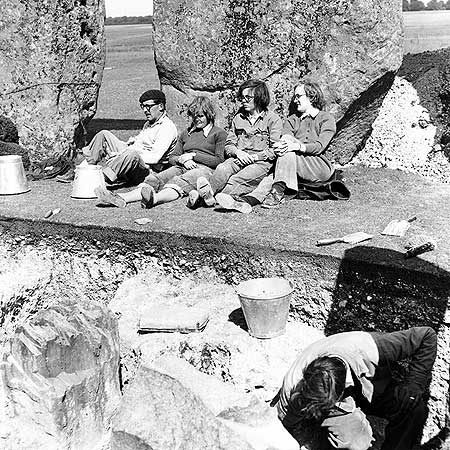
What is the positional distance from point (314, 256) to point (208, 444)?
1460mm

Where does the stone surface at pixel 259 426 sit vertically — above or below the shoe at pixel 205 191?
below

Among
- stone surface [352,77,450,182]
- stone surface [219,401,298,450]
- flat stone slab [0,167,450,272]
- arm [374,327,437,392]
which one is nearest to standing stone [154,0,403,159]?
stone surface [352,77,450,182]

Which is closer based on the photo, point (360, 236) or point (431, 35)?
point (360, 236)

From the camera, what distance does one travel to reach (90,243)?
547cm

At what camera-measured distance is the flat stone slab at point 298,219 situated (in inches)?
189

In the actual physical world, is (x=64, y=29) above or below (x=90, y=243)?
above

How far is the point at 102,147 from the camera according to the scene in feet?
21.7

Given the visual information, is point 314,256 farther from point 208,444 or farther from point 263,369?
point 208,444

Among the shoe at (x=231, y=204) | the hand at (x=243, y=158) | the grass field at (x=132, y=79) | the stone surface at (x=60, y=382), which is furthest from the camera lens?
the grass field at (x=132, y=79)

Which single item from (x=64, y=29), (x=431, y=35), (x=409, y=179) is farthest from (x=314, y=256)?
(x=431, y=35)

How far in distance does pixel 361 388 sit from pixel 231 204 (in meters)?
2.11

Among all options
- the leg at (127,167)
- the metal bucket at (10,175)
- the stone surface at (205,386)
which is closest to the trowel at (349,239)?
the stone surface at (205,386)

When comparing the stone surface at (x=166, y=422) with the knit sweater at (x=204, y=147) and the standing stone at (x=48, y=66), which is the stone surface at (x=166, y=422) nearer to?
the knit sweater at (x=204, y=147)

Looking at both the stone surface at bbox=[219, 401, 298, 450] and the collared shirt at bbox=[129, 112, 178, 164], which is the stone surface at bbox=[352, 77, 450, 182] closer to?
→ the collared shirt at bbox=[129, 112, 178, 164]
